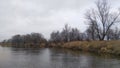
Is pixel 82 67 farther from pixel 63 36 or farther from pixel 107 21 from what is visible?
pixel 63 36

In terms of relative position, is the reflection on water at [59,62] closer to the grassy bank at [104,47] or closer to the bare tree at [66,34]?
the grassy bank at [104,47]

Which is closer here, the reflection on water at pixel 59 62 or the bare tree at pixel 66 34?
the reflection on water at pixel 59 62

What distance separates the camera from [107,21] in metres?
55.4

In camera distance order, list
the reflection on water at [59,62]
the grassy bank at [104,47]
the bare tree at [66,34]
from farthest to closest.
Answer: the bare tree at [66,34]
the grassy bank at [104,47]
the reflection on water at [59,62]

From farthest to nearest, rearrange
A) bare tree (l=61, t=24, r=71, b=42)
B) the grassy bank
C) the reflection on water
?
bare tree (l=61, t=24, r=71, b=42), the grassy bank, the reflection on water

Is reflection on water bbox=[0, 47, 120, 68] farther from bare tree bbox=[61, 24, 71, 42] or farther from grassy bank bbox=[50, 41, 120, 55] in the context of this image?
bare tree bbox=[61, 24, 71, 42]

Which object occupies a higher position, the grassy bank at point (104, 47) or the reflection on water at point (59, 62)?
the grassy bank at point (104, 47)

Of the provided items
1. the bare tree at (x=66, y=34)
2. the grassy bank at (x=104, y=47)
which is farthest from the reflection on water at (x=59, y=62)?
the bare tree at (x=66, y=34)

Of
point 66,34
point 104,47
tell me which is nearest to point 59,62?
point 104,47

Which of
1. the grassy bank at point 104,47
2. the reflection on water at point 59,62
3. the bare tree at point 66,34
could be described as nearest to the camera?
the reflection on water at point 59,62

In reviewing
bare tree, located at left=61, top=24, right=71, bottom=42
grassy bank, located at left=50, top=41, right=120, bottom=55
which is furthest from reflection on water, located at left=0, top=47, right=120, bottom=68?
bare tree, located at left=61, top=24, right=71, bottom=42

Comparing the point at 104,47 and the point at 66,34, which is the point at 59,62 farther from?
the point at 66,34

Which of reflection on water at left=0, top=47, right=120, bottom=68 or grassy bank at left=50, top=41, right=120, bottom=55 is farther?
→ grassy bank at left=50, top=41, right=120, bottom=55

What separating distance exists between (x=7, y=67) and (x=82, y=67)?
23.8 feet
